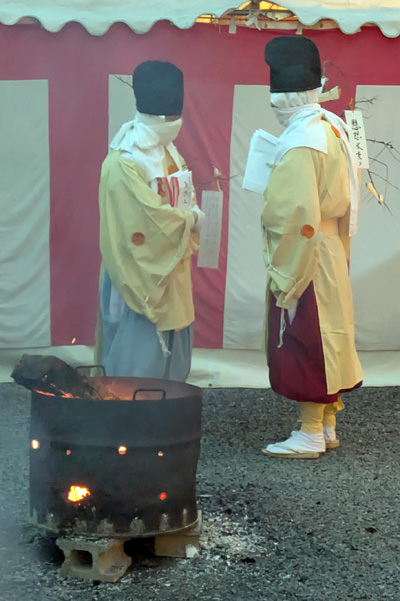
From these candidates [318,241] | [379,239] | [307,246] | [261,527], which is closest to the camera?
[261,527]

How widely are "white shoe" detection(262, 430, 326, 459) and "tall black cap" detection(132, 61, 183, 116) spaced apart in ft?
5.93

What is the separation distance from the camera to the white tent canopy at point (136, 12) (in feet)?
17.2

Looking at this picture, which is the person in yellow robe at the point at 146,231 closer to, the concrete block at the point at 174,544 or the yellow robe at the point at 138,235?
the yellow robe at the point at 138,235

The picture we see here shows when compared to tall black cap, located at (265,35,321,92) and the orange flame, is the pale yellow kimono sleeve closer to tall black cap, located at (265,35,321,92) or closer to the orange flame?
tall black cap, located at (265,35,321,92)

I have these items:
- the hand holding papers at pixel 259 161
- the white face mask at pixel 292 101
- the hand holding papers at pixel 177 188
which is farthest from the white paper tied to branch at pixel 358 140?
the hand holding papers at pixel 177 188

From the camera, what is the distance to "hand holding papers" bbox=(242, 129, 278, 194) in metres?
4.73

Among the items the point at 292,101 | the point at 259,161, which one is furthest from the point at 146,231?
the point at 292,101

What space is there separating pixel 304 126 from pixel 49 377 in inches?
74.7

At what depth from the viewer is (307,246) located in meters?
4.52

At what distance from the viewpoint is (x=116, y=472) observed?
3.29 metres

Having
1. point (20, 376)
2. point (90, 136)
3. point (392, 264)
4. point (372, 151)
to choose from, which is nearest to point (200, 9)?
point (90, 136)

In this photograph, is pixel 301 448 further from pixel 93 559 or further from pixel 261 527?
pixel 93 559

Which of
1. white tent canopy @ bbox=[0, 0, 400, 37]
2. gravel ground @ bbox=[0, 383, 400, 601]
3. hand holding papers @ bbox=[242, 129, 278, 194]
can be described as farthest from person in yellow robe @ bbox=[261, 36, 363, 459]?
white tent canopy @ bbox=[0, 0, 400, 37]

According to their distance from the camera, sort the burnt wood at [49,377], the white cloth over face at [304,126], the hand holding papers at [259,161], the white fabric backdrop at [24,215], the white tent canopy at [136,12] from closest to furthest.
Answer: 1. the burnt wood at [49,377]
2. the white cloth over face at [304,126]
3. the hand holding papers at [259,161]
4. the white tent canopy at [136,12]
5. the white fabric backdrop at [24,215]
